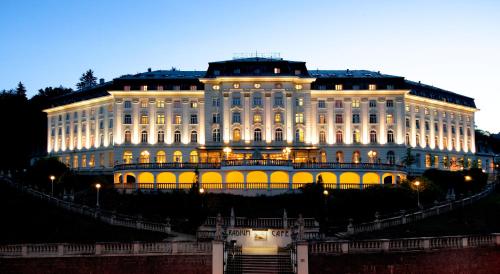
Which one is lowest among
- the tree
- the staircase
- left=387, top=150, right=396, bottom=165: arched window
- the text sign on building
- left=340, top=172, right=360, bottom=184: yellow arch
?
the staircase

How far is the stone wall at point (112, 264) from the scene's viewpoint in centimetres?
3756

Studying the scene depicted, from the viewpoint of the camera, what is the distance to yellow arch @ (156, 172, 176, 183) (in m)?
77.9

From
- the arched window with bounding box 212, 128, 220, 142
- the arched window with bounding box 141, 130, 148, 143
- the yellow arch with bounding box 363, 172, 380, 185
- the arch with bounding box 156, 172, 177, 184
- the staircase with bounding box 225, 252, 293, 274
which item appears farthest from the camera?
the arched window with bounding box 141, 130, 148, 143

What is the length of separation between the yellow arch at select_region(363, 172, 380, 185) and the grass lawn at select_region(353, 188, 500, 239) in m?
17.0

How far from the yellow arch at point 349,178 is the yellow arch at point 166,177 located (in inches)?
783

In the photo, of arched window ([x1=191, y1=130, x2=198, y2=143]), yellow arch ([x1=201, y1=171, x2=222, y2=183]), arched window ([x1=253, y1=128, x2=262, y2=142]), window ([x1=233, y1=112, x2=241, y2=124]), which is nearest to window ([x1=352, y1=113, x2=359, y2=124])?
arched window ([x1=253, y1=128, x2=262, y2=142])

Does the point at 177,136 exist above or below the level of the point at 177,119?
below

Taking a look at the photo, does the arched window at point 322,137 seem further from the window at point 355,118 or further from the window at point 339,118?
the window at point 355,118

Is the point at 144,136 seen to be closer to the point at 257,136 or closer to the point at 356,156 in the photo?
the point at 257,136

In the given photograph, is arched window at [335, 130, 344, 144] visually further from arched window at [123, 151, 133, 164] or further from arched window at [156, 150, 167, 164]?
arched window at [123, 151, 133, 164]

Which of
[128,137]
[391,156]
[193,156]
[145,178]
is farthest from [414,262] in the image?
[128,137]

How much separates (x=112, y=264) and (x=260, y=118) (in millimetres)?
55181

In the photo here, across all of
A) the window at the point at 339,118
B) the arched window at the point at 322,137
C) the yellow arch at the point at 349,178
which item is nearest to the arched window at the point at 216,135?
the arched window at the point at 322,137

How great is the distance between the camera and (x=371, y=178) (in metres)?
77.9
